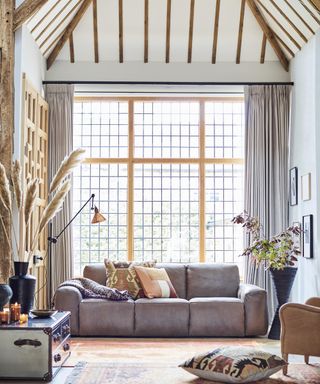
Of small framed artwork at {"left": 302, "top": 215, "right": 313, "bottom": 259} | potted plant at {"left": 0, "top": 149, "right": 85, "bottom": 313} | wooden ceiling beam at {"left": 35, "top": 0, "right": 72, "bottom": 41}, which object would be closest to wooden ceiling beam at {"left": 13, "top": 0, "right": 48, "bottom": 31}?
wooden ceiling beam at {"left": 35, "top": 0, "right": 72, "bottom": 41}

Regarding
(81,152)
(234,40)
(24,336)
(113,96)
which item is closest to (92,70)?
(113,96)

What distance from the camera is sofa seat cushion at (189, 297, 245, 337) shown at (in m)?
7.24

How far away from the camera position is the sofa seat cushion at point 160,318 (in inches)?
284

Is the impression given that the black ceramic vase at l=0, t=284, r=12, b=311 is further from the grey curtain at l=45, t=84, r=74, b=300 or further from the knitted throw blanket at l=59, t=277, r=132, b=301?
the grey curtain at l=45, t=84, r=74, b=300

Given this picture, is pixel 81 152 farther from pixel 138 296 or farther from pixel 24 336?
pixel 138 296

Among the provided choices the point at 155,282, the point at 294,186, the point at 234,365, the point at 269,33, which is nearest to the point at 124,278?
the point at 155,282

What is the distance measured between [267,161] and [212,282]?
1.83m

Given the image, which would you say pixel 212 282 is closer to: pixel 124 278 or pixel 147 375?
pixel 124 278

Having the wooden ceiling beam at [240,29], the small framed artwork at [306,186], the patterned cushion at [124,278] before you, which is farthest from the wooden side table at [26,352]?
the wooden ceiling beam at [240,29]

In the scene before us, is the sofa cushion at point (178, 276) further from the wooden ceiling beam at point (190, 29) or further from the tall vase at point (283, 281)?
the wooden ceiling beam at point (190, 29)

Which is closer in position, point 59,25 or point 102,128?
point 59,25

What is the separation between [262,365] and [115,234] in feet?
14.9

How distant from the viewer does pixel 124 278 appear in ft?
25.2

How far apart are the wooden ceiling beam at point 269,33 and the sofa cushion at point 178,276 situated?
309 cm
